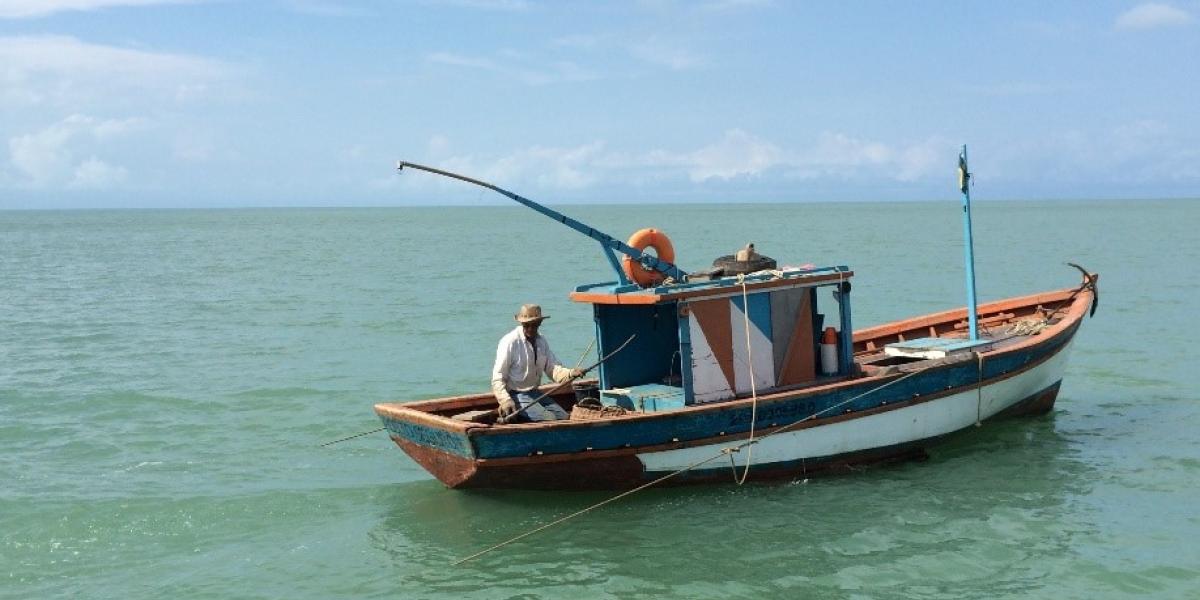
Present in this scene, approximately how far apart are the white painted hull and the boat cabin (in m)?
0.62

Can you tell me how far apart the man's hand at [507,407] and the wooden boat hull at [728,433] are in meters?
0.67

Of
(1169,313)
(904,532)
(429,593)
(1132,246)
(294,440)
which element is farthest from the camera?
(1132,246)

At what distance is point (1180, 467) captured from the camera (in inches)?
526

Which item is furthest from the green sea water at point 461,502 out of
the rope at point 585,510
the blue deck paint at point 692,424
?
the blue deck paint at point 692,424

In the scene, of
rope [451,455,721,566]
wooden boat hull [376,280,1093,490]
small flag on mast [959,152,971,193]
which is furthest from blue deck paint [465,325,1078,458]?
small flag on mast [959,152,971,193]

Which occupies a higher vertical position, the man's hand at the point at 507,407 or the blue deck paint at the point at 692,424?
the man's hand at the point at 507,407

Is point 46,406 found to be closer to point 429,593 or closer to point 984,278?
point 429,593

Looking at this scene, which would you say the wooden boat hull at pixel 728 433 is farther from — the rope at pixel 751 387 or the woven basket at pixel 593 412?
the woven basket at pixel 593 412

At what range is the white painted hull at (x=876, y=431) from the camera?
11953 mm

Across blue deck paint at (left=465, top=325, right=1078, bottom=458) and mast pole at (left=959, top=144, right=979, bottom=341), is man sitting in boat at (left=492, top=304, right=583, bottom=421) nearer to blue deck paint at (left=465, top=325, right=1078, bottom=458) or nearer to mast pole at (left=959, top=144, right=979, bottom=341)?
blue deck paint at (left=465, top=325, right=1078, bottom=458)

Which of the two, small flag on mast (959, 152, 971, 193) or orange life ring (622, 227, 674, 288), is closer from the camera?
orange life ring (622, 227, 674, 288)

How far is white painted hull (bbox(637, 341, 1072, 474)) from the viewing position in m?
12.0

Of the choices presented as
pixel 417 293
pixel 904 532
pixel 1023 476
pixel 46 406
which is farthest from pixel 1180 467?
pixel 417 293

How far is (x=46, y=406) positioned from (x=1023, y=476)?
48.6ft
